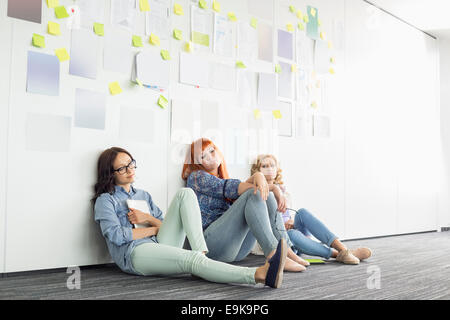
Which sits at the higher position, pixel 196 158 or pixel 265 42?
pixel 265 42

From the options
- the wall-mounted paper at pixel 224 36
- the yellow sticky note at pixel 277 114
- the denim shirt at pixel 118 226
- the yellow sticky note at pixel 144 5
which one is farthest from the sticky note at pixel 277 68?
the denim shirt at pixel 118 226

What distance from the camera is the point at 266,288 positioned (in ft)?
6.04

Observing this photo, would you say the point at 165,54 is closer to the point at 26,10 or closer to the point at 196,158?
the point at 196,158

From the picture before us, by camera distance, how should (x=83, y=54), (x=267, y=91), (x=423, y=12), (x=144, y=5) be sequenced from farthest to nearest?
(x=423, y=12) → (x=267, y=91) → (x=144, y=5) → (x=83, y=54)

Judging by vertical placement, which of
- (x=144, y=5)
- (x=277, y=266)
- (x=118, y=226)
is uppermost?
(x=144, y=5)

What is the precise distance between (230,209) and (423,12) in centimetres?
324

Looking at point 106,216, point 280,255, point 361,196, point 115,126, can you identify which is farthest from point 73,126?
point 361,196

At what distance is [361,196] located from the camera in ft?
13.1

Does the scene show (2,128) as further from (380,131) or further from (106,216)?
(380,131)

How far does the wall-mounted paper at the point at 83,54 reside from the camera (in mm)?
2338

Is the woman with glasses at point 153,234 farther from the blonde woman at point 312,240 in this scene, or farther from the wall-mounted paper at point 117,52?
the blonde woman at point 312,240

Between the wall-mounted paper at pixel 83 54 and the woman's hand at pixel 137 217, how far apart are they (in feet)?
2.34

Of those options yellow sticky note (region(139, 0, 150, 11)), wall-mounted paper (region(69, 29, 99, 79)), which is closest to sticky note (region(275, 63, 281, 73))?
yellow sticky note (region(139, 0, 150, 11))

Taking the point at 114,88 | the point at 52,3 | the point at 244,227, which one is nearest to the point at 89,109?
the point at 114,88
